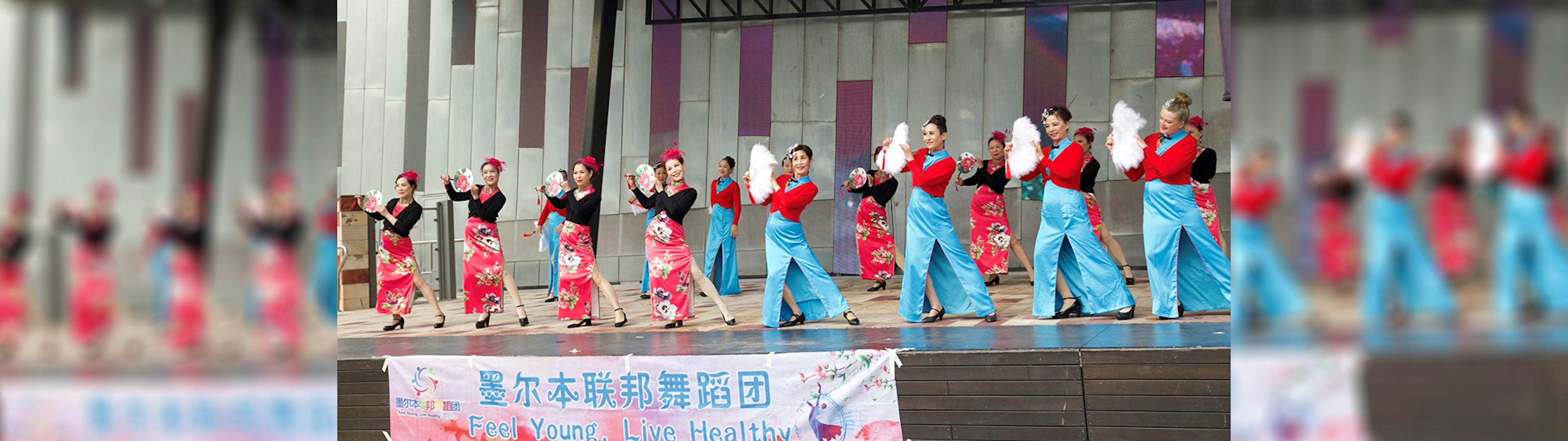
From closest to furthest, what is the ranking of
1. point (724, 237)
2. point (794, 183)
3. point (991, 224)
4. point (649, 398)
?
point (649, 398) → point (794, 183) → point (991, 224) → point (724, 237)

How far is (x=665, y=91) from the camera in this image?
12055 mm

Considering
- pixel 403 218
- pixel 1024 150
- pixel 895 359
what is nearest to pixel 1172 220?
pixel 1024 150

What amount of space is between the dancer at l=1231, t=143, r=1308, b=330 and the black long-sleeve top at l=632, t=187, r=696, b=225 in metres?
5.83

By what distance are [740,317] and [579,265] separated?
105 cm

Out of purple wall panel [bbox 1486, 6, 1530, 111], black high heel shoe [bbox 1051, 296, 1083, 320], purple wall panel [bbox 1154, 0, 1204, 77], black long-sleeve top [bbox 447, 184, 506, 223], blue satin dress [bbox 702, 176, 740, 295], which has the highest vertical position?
purple wall panel [bbox 1154, 0, 1204, 77]

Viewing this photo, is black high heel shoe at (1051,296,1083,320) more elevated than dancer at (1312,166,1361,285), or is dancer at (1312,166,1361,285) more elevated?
dancer at (1312,166,1361,285)

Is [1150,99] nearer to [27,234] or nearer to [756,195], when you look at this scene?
[756,195]

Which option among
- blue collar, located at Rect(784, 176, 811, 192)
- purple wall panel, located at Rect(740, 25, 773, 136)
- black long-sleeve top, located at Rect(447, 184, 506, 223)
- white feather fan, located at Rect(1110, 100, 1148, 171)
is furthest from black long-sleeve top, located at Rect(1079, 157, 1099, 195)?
purple wall panel, located at Rect(740, 25, 773, 136)

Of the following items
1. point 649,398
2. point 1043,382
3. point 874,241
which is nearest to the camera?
point 1043,382

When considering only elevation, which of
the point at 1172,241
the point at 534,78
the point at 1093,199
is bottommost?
the point at 1172,241

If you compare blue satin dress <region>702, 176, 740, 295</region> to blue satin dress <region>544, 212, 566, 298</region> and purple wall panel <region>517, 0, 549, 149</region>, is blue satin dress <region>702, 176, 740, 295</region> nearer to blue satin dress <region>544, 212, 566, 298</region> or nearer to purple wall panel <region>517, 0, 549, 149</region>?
blue satin dress <region>544, 212, 566, 298</region>

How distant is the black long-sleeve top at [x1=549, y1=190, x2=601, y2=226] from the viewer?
6742 millimetres

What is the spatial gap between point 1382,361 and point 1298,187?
4.1 inches

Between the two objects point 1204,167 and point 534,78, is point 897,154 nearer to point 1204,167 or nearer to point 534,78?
point 1204,167
